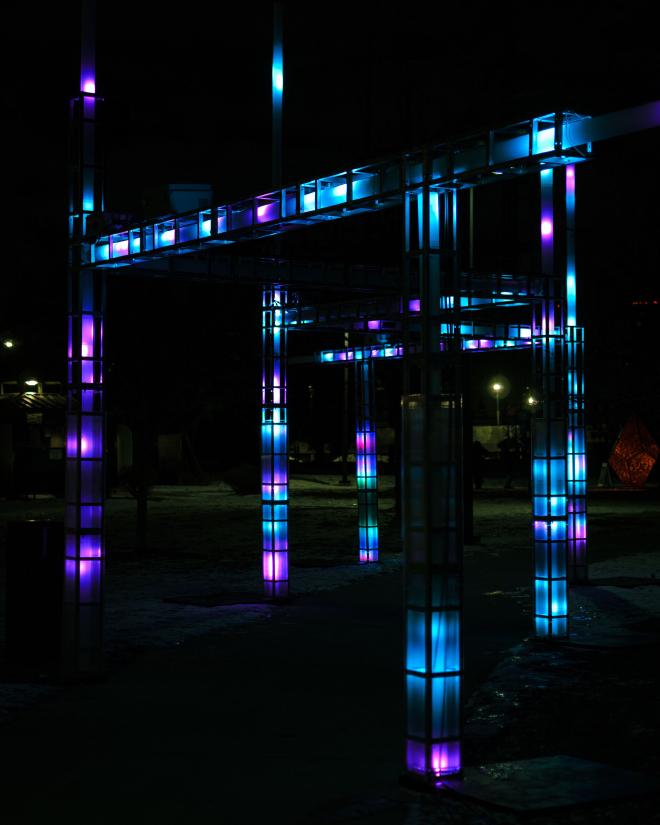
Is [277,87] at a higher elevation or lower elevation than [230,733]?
higher

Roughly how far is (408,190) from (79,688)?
5.21 metres

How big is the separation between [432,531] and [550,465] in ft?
18.6

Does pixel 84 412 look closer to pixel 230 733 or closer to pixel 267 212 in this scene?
pixel 267 212

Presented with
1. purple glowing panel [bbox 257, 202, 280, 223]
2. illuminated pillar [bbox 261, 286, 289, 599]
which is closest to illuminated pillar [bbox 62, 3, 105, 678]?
purple glowing panel [bbox 257, 202, 280, 223]

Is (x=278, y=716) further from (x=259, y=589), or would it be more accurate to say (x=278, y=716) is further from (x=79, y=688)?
(x=259, y=589)

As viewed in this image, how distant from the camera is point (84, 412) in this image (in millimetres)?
11398

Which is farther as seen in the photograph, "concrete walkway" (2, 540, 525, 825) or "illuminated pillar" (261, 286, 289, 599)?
"illuminated pillar" (261, 286, 289, 599)

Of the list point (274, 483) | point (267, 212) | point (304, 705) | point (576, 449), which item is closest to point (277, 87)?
point (274, 483)

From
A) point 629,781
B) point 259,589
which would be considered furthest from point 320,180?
point 259,589

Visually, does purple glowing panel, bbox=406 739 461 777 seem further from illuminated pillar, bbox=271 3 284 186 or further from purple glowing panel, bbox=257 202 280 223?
illuminated pillar, bbox=271 3 284 186

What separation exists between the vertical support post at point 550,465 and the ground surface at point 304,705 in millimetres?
455

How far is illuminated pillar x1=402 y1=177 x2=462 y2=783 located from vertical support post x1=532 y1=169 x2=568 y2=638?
5341mm

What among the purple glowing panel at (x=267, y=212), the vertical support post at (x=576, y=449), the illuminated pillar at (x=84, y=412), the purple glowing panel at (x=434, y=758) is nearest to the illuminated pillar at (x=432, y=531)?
the purple glowing panel at (x=434, y=758)

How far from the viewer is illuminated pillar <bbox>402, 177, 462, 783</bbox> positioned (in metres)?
7.54
